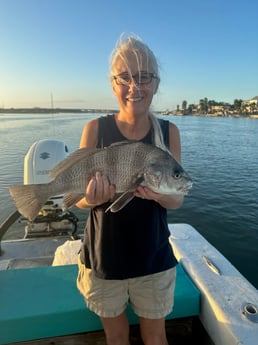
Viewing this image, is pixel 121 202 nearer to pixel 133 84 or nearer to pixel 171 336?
pixel 133 84

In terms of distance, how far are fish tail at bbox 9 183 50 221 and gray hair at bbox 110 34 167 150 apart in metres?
0.91

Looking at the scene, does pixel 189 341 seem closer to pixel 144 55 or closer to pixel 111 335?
pixel 111 335

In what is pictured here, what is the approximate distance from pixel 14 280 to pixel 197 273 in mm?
1705

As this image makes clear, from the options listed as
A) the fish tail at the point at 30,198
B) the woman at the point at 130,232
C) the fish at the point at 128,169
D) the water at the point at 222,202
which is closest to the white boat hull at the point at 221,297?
the woman at the point at 130,232

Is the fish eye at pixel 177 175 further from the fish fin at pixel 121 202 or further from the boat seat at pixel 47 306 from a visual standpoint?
the boat seat at pixel 47 306

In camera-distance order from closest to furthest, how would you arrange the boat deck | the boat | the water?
the boat
the boat deck
the water

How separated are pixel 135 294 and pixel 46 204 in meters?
3.34

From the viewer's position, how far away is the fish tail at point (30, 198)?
2.28m

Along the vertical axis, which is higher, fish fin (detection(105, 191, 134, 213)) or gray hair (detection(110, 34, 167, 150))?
gray hair (detection(110, 34, 167, 150))

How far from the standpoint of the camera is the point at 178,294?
8.61ft

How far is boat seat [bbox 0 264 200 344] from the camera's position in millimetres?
2344

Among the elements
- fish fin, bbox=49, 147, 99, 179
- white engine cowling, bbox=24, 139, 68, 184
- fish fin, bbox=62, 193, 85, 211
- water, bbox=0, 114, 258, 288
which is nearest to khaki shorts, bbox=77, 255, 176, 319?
fish fin, bbox=62, 193, 85, 211

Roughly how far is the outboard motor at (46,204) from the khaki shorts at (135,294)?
3118 millimetres

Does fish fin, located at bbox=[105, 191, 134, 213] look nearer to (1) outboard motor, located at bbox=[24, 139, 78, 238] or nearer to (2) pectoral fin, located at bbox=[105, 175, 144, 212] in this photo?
(2) pectoral fin, located at bbox=[105, 175, 144, 212]
